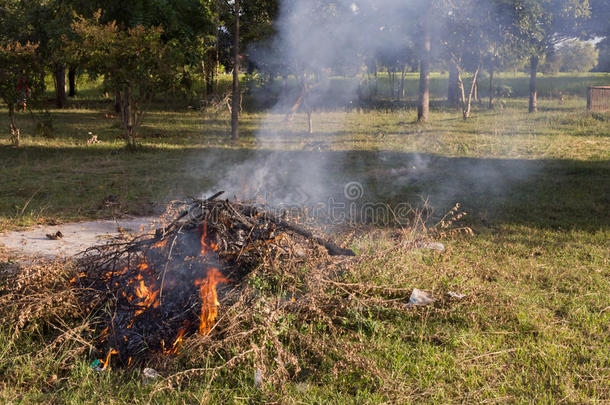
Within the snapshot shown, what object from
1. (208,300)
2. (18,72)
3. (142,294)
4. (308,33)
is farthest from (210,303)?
(18,72)

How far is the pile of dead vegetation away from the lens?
2793 mm

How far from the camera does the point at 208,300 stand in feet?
10.0

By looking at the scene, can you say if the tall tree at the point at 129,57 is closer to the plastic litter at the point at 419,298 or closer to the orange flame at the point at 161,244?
the orange flame at the point at 161,244

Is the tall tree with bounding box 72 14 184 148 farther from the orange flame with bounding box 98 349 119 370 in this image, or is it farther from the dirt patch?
the orange flame with bounding box 98 349 119 370

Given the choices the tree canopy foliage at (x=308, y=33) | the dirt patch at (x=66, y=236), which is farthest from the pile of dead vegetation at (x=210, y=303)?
the tree canopy foliage at (x=308, y=33)

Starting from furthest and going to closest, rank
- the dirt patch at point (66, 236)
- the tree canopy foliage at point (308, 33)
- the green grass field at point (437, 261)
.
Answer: the tree canopy foliage at point (308, 33), the dirt patch at point (66, 236), the green grass field at point (437, 261)

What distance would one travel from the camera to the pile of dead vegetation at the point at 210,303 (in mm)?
2793

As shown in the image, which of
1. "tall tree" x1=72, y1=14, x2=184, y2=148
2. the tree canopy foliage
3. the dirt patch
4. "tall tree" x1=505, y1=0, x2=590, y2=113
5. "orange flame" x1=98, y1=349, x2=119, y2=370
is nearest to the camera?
"orange flame" x1=98, y1=349, x2=119, y2=370

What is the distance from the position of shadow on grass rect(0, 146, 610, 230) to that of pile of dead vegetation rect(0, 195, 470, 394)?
251cm

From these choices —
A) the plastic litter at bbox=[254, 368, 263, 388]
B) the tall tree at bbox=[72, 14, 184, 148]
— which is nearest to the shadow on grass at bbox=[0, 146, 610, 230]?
the tall tree at bbox=[72, 14, 184, 148]

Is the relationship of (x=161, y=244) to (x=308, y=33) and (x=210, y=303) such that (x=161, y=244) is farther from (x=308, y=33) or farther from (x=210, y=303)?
(x=308, y=33)

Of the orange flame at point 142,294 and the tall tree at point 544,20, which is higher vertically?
the tall tree at point 544,20

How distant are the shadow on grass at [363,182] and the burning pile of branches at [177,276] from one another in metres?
2.69

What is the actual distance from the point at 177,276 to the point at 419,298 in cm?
164
